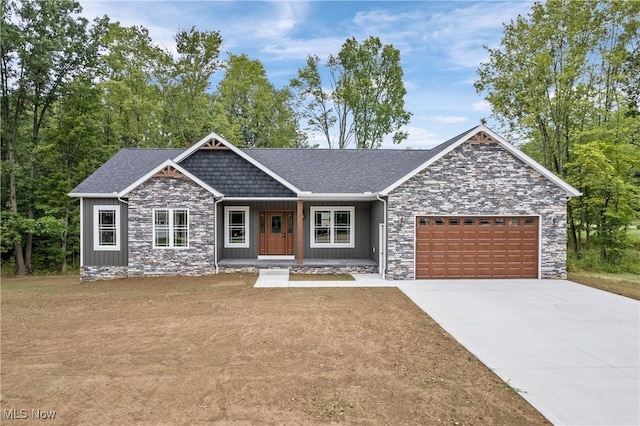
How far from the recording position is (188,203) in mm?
13461

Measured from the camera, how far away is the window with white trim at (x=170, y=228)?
13.5m

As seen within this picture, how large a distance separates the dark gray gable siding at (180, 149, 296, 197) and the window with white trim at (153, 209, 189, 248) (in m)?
1.83

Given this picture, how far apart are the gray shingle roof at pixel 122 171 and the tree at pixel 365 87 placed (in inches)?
644

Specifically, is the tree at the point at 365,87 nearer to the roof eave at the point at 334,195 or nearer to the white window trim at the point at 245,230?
Answer: the roof eave at the point at 334,195

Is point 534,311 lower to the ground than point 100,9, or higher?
lower

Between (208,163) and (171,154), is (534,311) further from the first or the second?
(171,154)

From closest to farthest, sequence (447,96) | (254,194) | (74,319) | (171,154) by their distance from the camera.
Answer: (74,319) → (254,194) → (171,154) → (447,96)

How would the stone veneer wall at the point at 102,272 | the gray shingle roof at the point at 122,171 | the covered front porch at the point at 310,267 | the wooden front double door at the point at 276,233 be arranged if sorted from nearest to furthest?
the stone veneer wall at the point at 102,272
the gray shingle roof at the point at 122,171
the covered front porch at the point at 310,267
the wooden front double door at the point at 276,233

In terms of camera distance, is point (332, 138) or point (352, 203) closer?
point (352, 203)

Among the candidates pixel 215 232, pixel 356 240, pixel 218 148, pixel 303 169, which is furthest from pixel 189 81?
pixel 356 240

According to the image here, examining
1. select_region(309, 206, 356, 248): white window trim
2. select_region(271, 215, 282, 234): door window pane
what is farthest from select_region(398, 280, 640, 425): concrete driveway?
select_region(271, 215, 282, 234): door window pane

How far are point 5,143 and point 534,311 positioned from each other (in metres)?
24.8

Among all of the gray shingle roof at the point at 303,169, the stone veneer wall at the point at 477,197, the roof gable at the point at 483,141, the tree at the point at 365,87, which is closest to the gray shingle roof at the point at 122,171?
the gray shingle roof at the point at 303,169

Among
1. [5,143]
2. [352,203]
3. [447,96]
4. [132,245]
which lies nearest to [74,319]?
[132,245]
